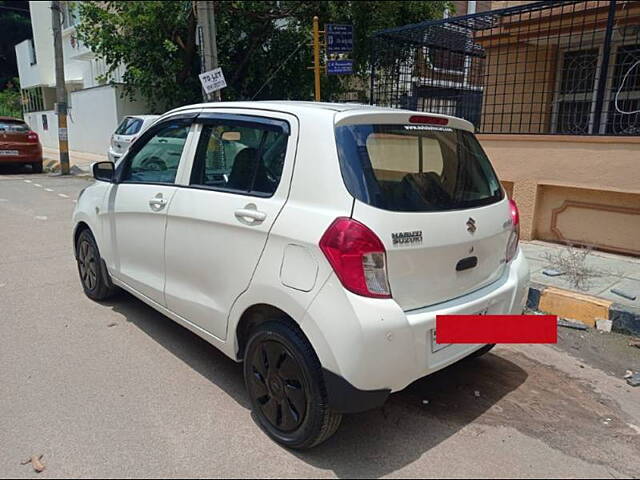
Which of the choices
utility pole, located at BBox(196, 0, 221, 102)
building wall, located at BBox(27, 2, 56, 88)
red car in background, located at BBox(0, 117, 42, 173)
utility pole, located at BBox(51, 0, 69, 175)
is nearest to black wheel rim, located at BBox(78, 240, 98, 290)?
utility pole, located at BBox(196, 0, 221, 102)

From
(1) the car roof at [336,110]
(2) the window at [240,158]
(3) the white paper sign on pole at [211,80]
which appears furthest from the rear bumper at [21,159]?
(1) the car roof at [336,110]

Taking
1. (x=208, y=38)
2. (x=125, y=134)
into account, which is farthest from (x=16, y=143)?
(x=208, y=38)

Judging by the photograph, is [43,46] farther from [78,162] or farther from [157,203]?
[157,203]

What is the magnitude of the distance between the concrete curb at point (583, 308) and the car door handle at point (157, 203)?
3.38 metres

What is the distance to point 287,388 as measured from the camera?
2.61 m

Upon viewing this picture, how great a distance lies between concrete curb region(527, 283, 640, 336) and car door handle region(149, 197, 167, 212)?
3376 millimetres

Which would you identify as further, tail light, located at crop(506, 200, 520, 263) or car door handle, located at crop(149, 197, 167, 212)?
car door handle, located at crop(149, 197, 167, 212)

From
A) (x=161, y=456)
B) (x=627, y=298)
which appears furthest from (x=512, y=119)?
(x=161, y=456)

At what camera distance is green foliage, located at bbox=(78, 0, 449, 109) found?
44.5 feet

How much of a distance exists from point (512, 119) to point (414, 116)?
563 cm

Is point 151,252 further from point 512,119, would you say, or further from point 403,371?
point 512,119

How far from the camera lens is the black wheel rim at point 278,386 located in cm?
255

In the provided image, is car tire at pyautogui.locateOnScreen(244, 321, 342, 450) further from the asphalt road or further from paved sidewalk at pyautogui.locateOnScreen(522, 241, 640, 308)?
paved sidewalk at pyautogui.locateOnScreen(522, 241, 640, 308)

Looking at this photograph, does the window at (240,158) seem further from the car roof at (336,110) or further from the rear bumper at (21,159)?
the rear bumper at (21,159)
